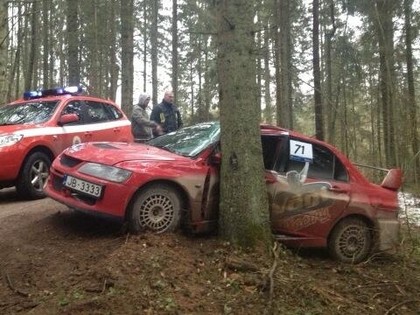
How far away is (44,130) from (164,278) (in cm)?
492

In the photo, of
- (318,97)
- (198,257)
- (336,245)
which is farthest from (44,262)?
(318,97)

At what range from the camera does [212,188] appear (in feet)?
21.7

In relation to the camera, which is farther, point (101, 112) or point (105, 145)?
point (101, 112)

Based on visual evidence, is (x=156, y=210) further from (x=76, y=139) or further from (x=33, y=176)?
(x=76, y=139)

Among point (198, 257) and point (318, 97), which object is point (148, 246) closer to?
point (198, 257)

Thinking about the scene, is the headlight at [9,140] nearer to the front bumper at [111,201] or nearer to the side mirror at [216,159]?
the front bumper at [111,201]

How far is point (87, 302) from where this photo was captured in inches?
183

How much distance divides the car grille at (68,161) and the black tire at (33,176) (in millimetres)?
1928

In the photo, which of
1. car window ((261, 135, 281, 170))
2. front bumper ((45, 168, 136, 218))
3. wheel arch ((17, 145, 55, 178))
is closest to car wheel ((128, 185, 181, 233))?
front bumper ((45, 168, 136, 218))

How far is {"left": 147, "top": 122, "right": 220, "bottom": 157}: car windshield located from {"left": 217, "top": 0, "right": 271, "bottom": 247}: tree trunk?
75 centimetres

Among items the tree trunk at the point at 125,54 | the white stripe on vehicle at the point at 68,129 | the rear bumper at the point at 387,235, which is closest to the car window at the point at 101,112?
the white stripe on vehicle at the point at 68,129

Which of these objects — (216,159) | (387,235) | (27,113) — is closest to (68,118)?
(27,113)

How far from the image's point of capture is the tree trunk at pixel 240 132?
20.2ft

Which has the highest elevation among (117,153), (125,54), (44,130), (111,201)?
(125,54)
